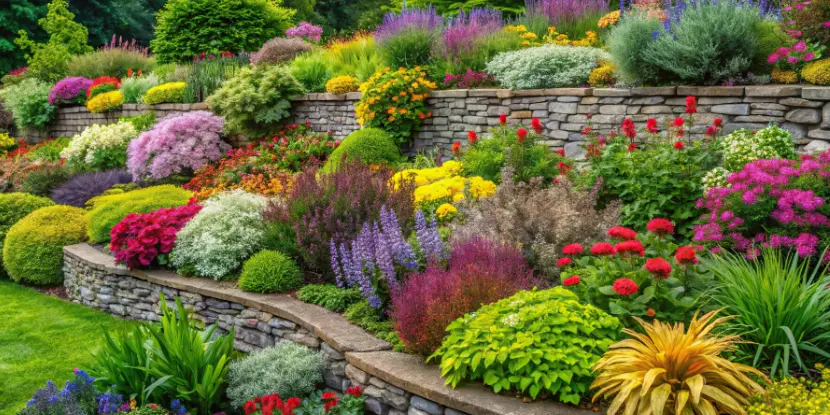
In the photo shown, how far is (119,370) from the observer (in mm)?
4449

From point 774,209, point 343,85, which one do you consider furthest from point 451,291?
point 343,85

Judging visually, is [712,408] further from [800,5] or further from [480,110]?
[480,110]

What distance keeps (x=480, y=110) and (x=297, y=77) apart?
4.43 m

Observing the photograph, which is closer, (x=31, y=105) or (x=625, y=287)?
(x=625, y=287)

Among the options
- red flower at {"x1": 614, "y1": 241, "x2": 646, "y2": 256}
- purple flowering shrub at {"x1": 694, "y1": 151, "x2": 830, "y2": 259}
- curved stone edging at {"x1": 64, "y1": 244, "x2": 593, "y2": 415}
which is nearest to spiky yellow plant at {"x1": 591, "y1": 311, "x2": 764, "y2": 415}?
curved stone edging at {"x1": 64, "y1": 244, "x2": 593, "y2": 415}

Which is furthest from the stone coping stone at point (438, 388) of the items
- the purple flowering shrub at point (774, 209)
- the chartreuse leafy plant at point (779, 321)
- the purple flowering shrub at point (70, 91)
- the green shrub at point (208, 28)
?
the purple flowering shrub at point (70, 91)

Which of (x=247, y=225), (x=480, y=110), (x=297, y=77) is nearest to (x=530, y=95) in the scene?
(x=480, y=110)

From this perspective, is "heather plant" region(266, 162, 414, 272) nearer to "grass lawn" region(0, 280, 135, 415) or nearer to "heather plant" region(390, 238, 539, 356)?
"heather plant" region(390, 238, 539, 356)

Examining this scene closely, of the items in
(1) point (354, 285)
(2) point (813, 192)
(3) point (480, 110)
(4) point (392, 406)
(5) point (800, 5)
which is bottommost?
(4) point (392, 406)

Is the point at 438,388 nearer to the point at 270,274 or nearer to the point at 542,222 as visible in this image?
the point at 542,222

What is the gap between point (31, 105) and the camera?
17203 mm

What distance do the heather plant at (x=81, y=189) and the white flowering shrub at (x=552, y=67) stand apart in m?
6.32

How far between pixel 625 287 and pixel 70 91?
53.6ft

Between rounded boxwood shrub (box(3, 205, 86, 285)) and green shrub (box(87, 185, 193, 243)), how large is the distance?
0.36m
